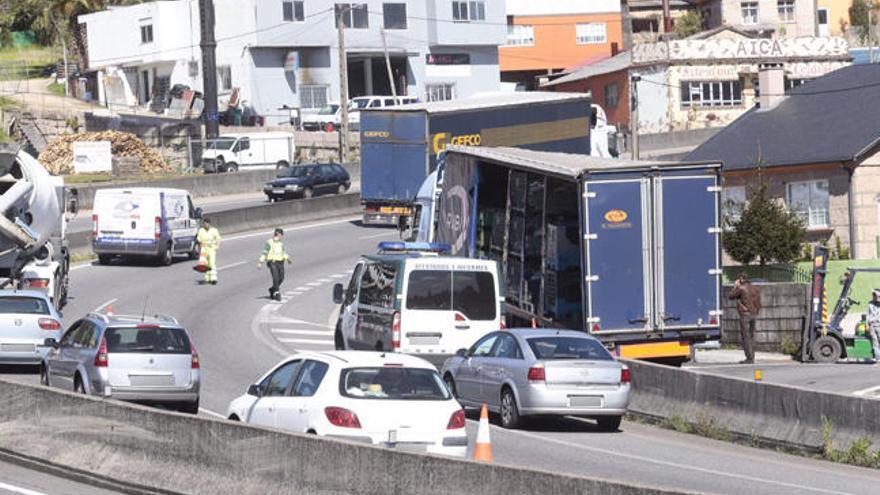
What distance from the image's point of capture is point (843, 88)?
54500 mm

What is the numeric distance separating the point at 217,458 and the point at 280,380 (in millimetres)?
1999

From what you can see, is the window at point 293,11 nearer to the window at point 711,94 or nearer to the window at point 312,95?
the window at point 312,95

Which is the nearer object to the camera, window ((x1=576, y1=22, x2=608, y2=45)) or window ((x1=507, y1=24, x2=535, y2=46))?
window ((x1=507, y1=24, x2=535, y2=46))

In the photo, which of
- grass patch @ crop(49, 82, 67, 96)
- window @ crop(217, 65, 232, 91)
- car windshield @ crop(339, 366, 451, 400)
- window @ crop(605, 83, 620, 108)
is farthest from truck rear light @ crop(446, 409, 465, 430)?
grass patch @ crop(49, 82, 67, 96)

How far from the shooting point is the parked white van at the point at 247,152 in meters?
74.2

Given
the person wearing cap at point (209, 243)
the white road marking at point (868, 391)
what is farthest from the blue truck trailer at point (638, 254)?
the person wearing cap at point (209, 243)

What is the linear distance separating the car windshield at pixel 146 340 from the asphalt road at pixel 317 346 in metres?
1.39

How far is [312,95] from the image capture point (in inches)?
3674

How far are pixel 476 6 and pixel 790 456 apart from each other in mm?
81069

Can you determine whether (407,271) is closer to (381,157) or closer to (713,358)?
(713,358)

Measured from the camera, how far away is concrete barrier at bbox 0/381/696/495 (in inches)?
502

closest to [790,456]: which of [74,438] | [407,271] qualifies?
[407,271]

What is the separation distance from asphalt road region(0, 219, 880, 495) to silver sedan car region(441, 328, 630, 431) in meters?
0.39

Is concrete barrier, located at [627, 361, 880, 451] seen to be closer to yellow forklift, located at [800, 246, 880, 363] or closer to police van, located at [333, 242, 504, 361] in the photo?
police van, located at [333, 242, 504, 361]
